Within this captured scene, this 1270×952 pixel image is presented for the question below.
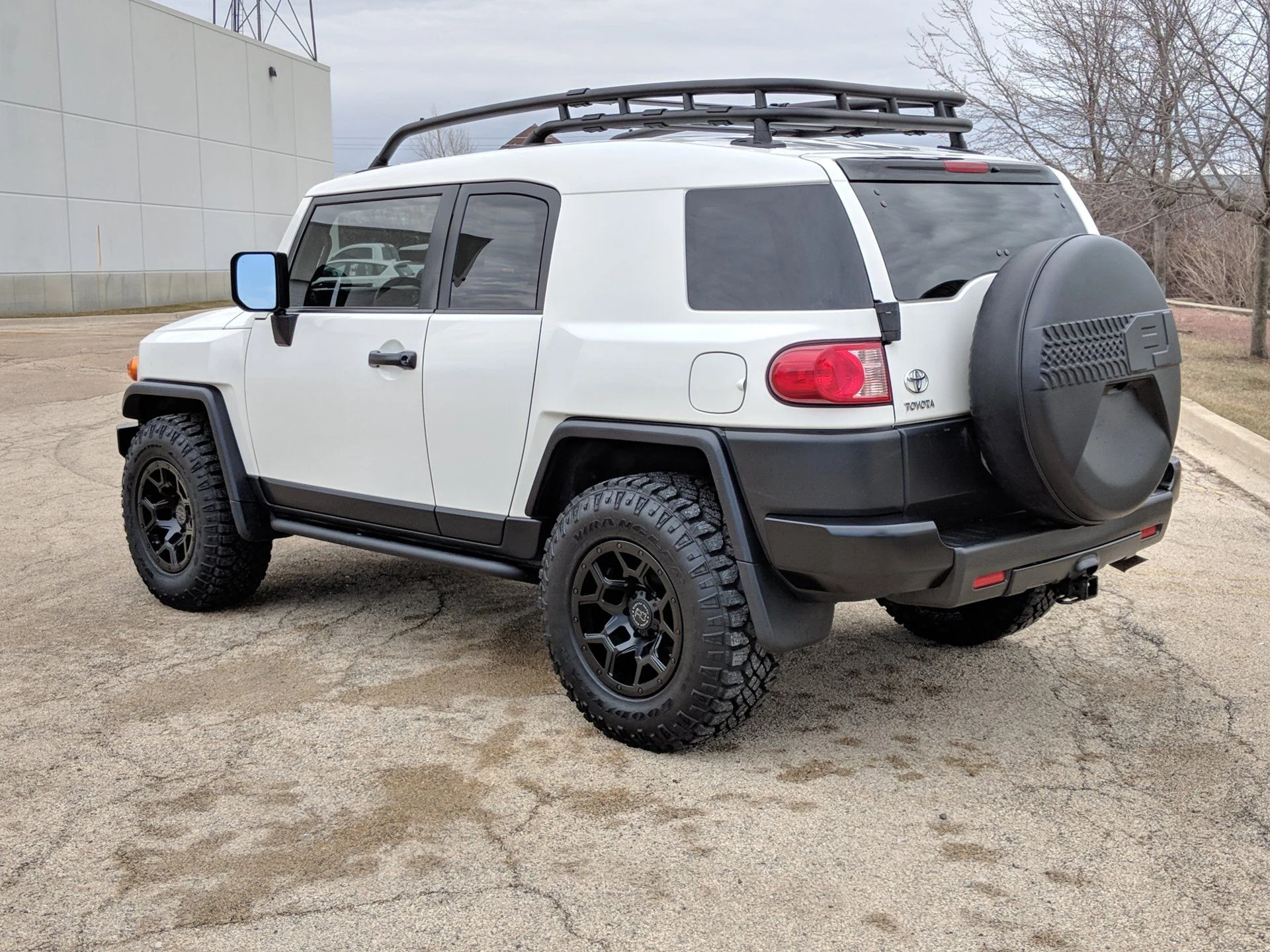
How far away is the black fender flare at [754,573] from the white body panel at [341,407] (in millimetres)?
1205

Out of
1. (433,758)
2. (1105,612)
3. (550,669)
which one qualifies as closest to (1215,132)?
(1105,612)

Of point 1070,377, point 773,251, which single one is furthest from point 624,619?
point 1070,377

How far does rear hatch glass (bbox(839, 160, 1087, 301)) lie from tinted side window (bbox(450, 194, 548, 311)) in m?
1.16

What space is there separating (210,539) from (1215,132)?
12958mm

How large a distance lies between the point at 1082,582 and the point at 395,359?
98.2 inches

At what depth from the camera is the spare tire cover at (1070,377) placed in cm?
367

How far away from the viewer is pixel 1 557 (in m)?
6.85

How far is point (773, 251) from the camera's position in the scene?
3807 millimetres

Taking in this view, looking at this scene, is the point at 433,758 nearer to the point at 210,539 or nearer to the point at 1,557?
the point at 210,539

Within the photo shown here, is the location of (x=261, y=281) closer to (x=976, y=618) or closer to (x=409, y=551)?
(x=409, y=551)

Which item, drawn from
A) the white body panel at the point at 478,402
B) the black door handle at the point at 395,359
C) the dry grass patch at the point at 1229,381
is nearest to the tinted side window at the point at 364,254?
the black door handle at the point at 395,359

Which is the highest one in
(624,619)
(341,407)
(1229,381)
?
(341,407)

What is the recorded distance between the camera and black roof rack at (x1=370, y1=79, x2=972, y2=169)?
4.14 metres

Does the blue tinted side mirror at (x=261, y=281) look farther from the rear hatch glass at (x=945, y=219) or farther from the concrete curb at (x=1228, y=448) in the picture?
the concrete curb at (x=1228, y=448)
